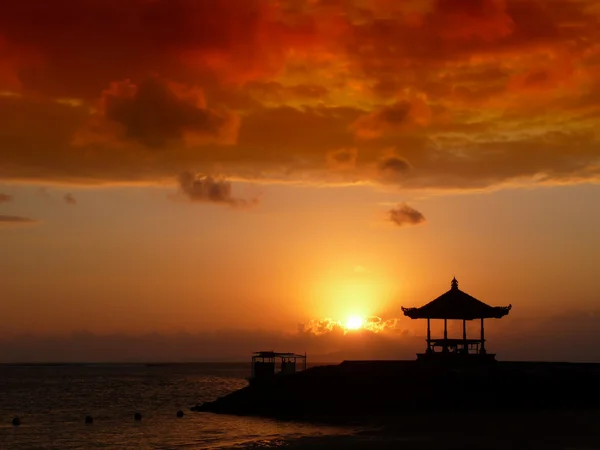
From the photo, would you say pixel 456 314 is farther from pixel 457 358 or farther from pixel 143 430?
pixel 143 430

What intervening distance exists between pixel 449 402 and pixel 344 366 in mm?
8779

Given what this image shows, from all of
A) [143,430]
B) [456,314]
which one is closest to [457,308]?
[456,314]

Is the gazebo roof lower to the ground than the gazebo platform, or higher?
higher

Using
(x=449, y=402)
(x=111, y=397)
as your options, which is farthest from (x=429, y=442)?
(x=111, y=397)

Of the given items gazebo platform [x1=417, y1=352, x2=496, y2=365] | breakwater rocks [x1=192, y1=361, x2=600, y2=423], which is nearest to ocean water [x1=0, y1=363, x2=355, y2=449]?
breakwater rocks [x1=192, y1=361, x2=600, y2=423]

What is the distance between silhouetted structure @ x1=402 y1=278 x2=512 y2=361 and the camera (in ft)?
173

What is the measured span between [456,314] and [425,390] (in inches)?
206

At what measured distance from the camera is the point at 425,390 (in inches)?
2013

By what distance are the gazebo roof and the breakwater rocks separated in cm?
315

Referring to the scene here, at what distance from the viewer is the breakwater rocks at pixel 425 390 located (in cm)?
5022

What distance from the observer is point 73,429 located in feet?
193

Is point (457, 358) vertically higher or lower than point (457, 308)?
lower

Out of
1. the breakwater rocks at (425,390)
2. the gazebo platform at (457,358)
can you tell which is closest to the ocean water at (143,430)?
the breakwater rocks at (425,390)

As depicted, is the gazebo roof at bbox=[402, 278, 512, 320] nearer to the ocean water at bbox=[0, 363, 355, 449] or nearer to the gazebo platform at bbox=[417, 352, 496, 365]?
the gazebo platform at bbox=[417, 352, 496, 365]
